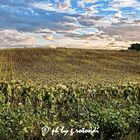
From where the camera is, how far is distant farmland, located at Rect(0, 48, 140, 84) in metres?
47.3

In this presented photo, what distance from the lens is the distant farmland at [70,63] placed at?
47281mm

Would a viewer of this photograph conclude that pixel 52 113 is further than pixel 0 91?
No

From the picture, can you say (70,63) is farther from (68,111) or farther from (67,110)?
(68,111)

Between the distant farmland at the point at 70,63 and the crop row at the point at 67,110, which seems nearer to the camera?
the crop row at the point at 67,110

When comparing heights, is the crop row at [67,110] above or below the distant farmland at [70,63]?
above

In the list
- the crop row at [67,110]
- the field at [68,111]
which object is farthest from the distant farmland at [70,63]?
the crop row at [67,110]

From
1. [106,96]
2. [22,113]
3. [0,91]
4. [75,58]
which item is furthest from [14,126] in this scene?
[75,58]

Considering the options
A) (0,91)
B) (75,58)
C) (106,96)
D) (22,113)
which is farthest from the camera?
(75,58)

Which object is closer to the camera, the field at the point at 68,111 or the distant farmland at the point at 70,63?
the field at the point at 68,111

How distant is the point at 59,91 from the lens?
12.4m

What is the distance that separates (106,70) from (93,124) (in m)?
41.7

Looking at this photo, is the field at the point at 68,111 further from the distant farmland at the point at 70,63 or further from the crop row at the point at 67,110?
the distant farmland at the point at 70,63

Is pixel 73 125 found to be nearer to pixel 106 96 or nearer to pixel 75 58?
pixel 106 96

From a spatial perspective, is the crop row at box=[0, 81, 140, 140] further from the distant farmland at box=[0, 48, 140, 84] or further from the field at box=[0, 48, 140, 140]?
the distant farmland at box=[0, 48, 140, 84]
